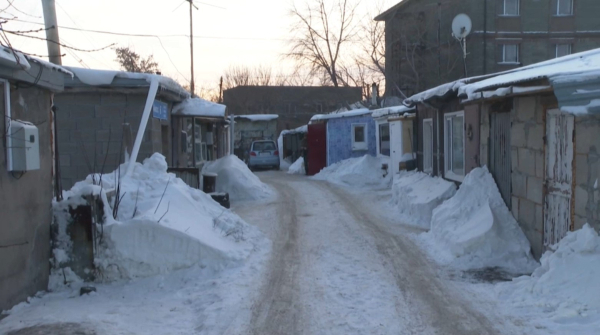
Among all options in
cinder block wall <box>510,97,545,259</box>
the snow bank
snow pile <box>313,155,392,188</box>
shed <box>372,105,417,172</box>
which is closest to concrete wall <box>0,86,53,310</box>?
cinder block wall <box>510,97,545,259</box>

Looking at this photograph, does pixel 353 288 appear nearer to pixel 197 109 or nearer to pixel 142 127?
pixel 142 127

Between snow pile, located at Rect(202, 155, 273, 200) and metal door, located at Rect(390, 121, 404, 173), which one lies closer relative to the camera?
snow pile, located at Rect(202, 155, 273, 200)

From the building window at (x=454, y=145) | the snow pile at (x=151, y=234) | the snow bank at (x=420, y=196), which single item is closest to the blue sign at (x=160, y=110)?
the snow pile at (x=151, y=234)

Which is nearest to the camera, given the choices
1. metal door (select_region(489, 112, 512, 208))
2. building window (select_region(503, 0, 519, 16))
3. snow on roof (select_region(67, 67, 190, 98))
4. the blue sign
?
metal door (select_region(489, 112, 512, 208))

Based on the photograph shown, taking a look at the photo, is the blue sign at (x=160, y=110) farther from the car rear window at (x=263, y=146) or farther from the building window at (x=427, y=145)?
the car rear window at (x=263, y=146)

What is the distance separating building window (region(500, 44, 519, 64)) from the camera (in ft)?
108

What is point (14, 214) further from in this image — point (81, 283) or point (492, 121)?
point (492, 121)

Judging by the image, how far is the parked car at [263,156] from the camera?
30.7 metres

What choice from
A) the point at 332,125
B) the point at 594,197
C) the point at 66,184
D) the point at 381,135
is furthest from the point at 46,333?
the point at 332,125

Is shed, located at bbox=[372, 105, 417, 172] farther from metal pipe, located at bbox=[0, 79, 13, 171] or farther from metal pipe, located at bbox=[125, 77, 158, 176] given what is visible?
metal pipe, located at bbox=[0, 79, 13, 171]

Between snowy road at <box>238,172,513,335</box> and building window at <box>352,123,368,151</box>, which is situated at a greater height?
building window at <box>352,123,368,151</box>

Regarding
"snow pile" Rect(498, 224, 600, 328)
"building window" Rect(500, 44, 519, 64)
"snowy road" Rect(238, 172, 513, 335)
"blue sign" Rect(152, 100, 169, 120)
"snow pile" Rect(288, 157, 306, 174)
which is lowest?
"snowy road" Rect(238, 172, 513, 335)

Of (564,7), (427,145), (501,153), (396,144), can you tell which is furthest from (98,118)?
(564,7)

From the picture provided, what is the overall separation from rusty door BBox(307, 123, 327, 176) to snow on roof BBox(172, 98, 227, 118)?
10153 mm
